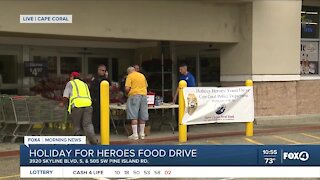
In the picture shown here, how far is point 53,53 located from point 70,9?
5.07 metres

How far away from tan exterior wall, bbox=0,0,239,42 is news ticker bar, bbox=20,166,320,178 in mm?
5835

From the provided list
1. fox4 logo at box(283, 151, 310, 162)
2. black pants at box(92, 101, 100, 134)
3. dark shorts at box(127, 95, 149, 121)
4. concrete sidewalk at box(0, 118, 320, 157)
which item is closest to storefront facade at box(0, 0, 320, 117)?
concrete sidewalk at box(0, 118, 320, 157)

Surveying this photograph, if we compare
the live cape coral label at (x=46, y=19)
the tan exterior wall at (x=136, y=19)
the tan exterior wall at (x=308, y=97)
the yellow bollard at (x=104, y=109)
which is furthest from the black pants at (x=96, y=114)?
the tan exterior wall at (x=308, y=97)

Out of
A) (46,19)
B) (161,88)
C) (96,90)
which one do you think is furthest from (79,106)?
(161,88)

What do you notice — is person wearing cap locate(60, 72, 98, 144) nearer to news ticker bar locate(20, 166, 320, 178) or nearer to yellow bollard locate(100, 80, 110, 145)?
yellow bollard locate(100, 80, 110, 145)

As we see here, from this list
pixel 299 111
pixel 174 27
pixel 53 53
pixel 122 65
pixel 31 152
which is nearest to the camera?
pixel 31 152

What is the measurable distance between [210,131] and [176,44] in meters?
4.32

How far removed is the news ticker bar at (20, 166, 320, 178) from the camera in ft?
19.0

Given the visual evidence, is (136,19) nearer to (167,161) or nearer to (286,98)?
(286,98)

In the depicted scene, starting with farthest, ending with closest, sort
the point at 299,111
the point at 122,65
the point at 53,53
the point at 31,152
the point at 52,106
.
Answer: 1. the point at 122,65
2. the point at 53,53
3. the point at 299,111
4. the point at 52,106
5. the point at 31,152

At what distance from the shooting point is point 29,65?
15.3 metres

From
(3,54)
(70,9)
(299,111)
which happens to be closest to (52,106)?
(70,9)

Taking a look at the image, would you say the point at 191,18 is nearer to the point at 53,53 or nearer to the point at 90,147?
the point at 53,53
